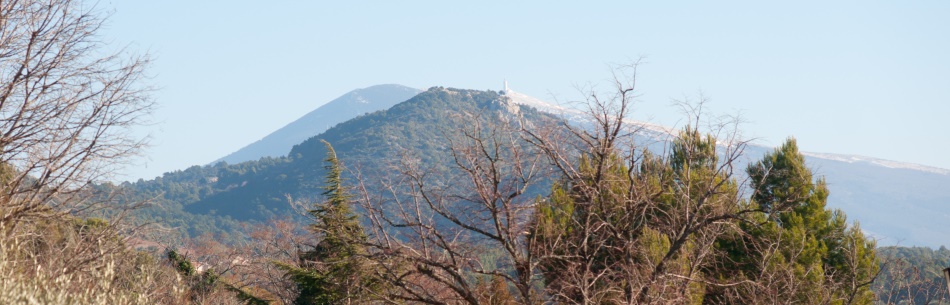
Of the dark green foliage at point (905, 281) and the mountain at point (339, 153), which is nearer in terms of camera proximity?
the dark green foliage at point (905, 281)

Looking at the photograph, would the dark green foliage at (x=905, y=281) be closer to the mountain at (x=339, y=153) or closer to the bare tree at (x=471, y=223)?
the bare tree at (x=471, y=223)

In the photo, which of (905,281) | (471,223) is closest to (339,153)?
(905,281)

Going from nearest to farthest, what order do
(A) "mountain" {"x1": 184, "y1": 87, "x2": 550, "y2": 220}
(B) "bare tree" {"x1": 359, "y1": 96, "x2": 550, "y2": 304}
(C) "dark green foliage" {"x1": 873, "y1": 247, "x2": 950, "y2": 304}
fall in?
(B) "bare tree" {"x1": 359, "y1": 96, "x2": 550, "y2": 304} → (C) "dark green foliage" {"x1": 873, "y1": 247, "x2": 950, "y2": 304} → (A) "mountain" {"x1": 184, "y1": 87, "x2": 550, "y2": 220}

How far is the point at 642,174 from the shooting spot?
641 inches

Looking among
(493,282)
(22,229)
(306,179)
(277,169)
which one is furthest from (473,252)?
(277,169)

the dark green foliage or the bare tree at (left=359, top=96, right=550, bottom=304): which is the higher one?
the bare tree at (left=359, top=96, right=550, bottom=304)

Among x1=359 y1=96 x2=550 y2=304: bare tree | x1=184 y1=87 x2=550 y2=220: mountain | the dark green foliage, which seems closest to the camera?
x1=359 y1=96 x2=550 y2=304: bare tree

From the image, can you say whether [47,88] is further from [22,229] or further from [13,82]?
[22,229]

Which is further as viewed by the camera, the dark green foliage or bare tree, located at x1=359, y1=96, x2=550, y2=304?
the dark green foliage

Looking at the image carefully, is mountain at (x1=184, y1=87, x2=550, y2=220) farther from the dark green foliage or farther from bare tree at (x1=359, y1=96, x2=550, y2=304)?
bare tree at (x1=359, y1=96, x2=550, y2=304)

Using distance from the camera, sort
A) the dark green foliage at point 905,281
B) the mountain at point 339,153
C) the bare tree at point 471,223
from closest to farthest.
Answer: the bare tree at point 471,223, the dark green foliage at point 905,281, the mountain at point 339,153

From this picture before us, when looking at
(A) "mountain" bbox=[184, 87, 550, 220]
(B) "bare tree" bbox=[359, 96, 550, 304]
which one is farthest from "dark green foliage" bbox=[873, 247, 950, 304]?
(A) "mountain" bbox=[184, 87, 550, 220]

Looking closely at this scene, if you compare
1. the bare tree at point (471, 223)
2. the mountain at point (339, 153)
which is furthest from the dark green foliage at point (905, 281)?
the mountain at point (339, 153)

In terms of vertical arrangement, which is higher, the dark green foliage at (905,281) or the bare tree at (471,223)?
the bare tree at (471,223)
